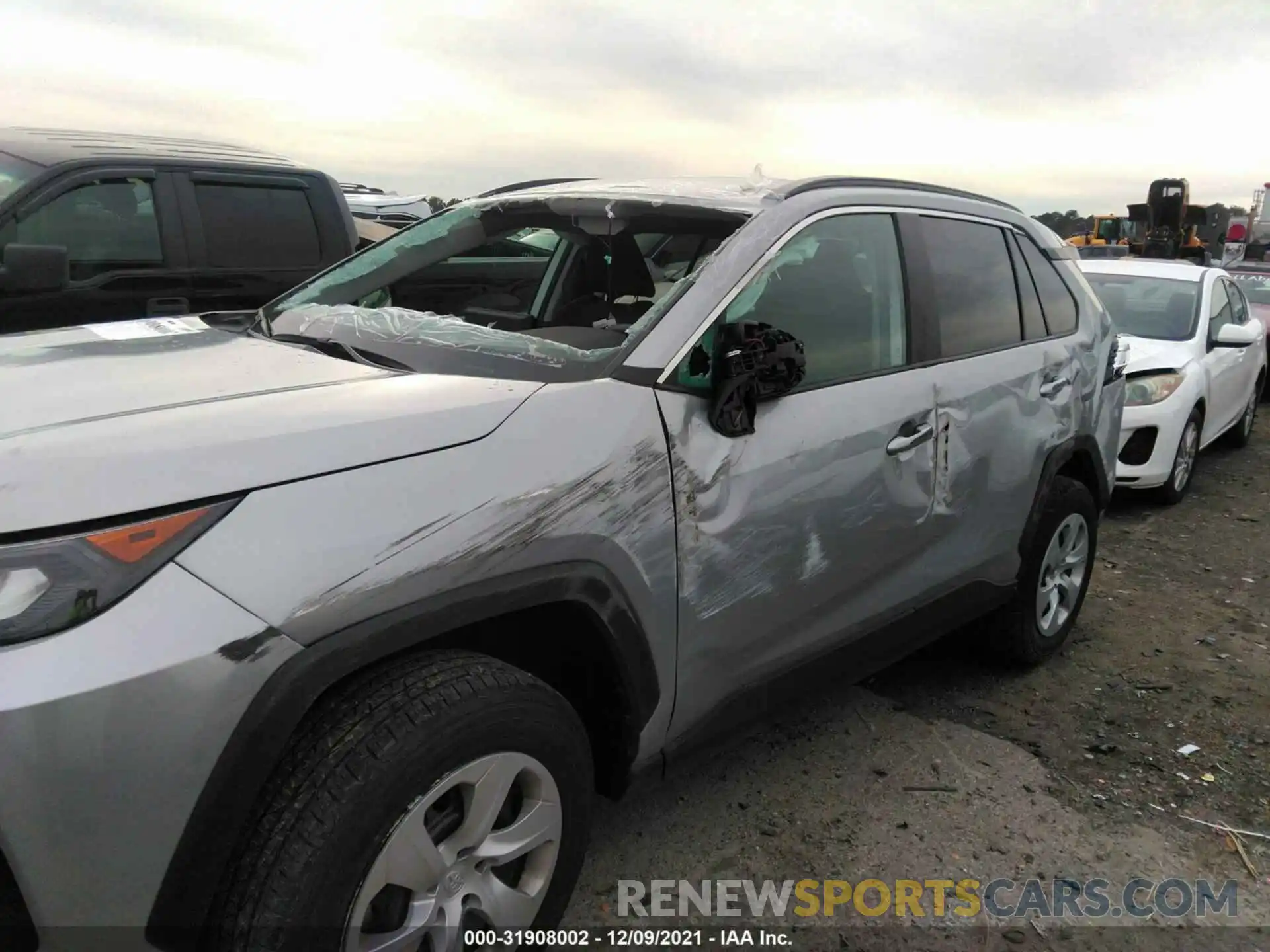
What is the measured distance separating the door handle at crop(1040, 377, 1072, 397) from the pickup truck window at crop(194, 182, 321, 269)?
3756mm

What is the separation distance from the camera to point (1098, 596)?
185 inches

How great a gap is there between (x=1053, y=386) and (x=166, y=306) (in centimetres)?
386

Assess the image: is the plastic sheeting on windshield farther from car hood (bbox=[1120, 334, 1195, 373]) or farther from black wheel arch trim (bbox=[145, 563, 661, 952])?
car hood (bbox=[1120, 334, 1195, 373])

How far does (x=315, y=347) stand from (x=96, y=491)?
103 cm

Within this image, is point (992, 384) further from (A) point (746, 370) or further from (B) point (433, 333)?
(B) point (433, 333)

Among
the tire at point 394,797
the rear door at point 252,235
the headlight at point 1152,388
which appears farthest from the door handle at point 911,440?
the headlight at point 1152,388

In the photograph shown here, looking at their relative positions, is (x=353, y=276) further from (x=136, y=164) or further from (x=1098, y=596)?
(x=1098, y=596)

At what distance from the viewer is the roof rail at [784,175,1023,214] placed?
2680 mm

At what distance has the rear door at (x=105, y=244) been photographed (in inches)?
165

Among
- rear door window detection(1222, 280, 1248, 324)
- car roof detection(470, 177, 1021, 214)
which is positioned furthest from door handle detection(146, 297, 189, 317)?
rear door window detection(1222, 280, 1248, 324)

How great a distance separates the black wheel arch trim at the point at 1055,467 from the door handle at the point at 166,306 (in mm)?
3773

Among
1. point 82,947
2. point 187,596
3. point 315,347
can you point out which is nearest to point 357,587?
point 187,596

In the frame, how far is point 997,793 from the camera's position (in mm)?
2986

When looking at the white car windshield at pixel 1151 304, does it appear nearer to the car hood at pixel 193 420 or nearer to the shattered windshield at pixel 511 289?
the shattered windshield at pixel 511 289
